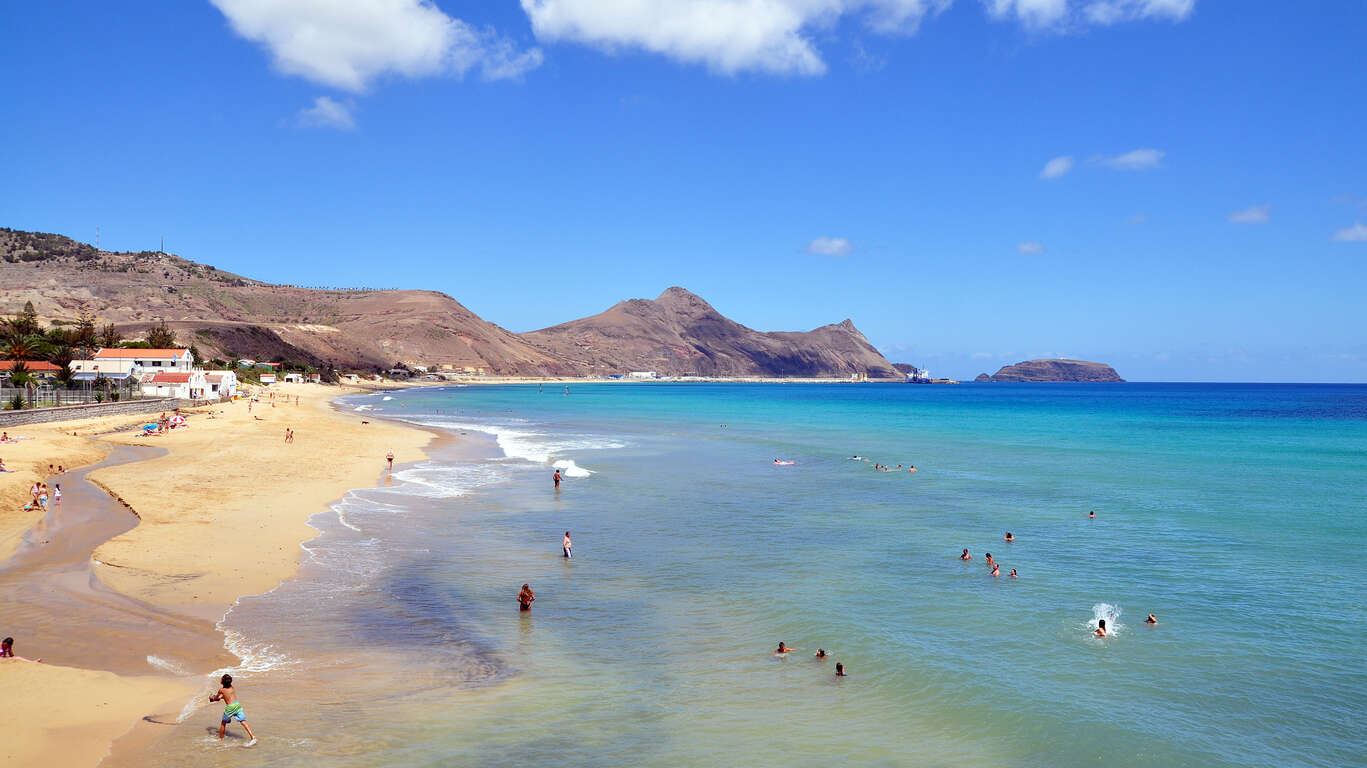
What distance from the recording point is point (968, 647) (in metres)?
16.8

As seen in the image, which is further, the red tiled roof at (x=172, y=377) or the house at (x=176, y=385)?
the red tiled roof at (x=172, y=377)

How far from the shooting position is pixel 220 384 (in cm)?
7981

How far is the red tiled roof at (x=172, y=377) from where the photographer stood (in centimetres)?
7107

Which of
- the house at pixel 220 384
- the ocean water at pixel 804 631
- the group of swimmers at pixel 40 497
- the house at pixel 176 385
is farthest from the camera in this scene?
the house at pixel 220 384

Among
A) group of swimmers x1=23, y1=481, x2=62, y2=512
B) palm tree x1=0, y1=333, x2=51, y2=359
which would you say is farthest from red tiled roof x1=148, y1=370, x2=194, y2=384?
group of swimmers x1=23, y1=481, x2=62, y2=512

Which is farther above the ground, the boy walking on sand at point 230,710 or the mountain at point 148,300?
the mountain at point 148,300

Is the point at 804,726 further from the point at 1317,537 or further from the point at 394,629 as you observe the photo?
the point at 1317,537

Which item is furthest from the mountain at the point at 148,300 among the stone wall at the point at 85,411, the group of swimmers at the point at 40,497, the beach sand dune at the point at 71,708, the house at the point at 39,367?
the beach sand dune at the point at 71,708

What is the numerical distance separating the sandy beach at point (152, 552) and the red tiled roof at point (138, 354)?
33.4 m

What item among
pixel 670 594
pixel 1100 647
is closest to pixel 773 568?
pixel 670 594

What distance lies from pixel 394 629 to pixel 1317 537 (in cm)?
3046

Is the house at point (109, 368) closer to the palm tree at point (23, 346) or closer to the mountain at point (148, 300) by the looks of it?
the palm tree at point (23, 346)

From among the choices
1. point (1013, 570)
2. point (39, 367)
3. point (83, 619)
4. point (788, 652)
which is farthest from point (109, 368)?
point (1013, 570)

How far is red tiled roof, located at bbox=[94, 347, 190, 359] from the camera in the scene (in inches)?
3078
